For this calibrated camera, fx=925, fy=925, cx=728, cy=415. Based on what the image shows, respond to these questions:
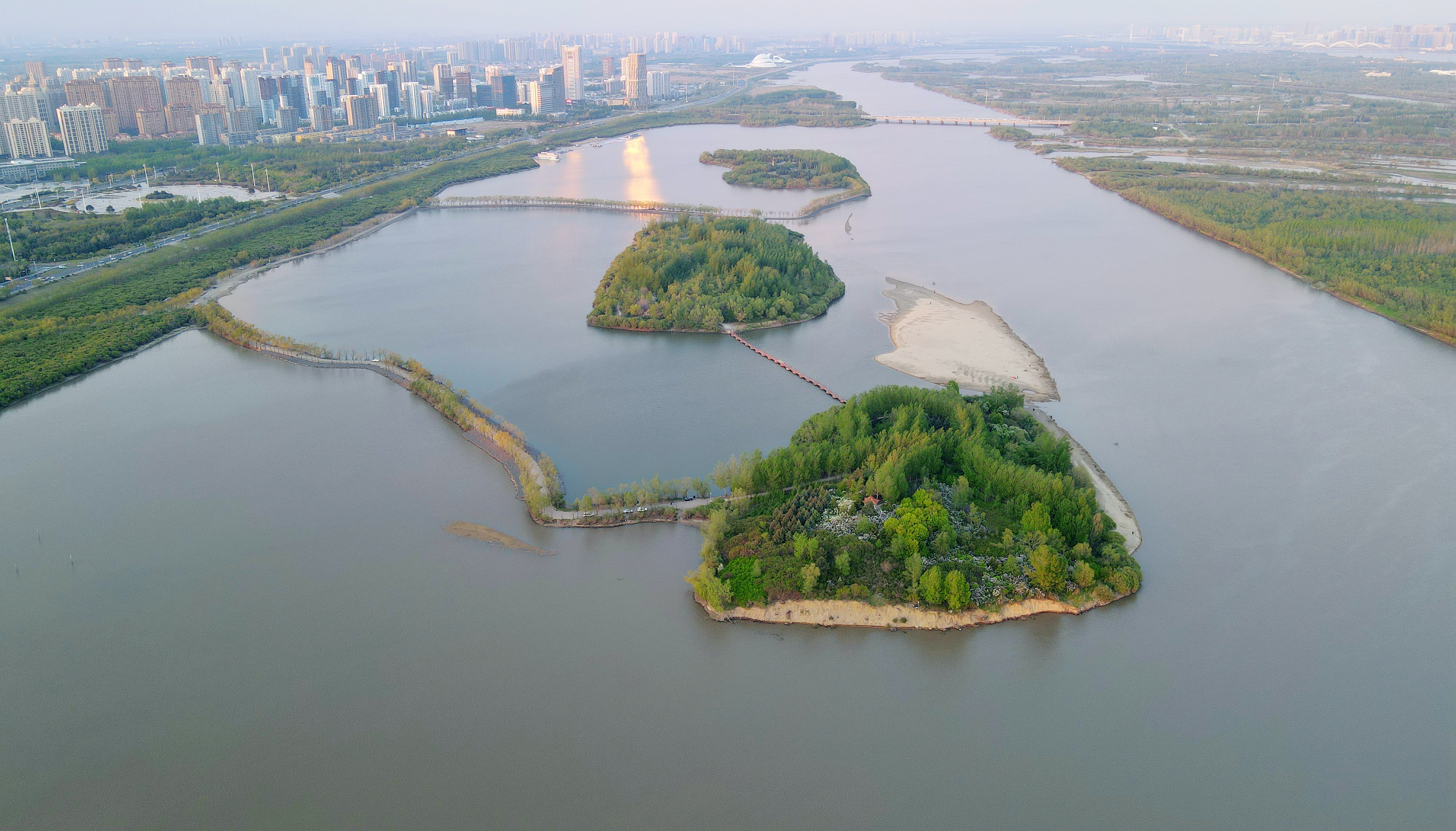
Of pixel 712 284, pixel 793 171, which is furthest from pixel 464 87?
pixel 712 284

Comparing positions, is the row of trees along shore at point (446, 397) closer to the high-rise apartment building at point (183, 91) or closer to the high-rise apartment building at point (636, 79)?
the high-rise apartment building at point (183, 91)

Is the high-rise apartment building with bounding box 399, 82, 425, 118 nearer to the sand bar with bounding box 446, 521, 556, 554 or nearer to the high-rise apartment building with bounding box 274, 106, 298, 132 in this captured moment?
the high-rise apartment building with bounding box 274, 106, 298, 132

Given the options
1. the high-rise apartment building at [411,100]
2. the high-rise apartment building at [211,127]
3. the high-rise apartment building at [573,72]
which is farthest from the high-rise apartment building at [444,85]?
the high-rise apartment building at [211,127]

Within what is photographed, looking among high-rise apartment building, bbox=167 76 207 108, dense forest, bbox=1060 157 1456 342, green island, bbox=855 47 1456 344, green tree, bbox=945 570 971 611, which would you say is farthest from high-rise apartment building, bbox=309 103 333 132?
green tree, bbox=945 570 971 611

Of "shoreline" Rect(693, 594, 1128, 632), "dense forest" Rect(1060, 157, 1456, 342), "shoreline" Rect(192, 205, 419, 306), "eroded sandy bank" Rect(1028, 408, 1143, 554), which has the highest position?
"dense forest" Rect(1060, 157, 1456, 342)

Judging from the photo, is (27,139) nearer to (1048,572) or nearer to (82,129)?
(82,129)

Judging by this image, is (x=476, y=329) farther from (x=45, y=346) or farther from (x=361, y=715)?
(x=361, y=715)

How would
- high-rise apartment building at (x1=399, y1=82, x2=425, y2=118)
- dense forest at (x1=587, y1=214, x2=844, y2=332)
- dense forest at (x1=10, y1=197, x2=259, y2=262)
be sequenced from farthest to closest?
1. high-rise apartment building at (x1=399, y1=82, x2=425, y2=118)
2. dense forest at (x1=10, y1=197, x2=259, y2=262)
3. dense forest at (x1=587, y1=214, x2=844, y2=332)
